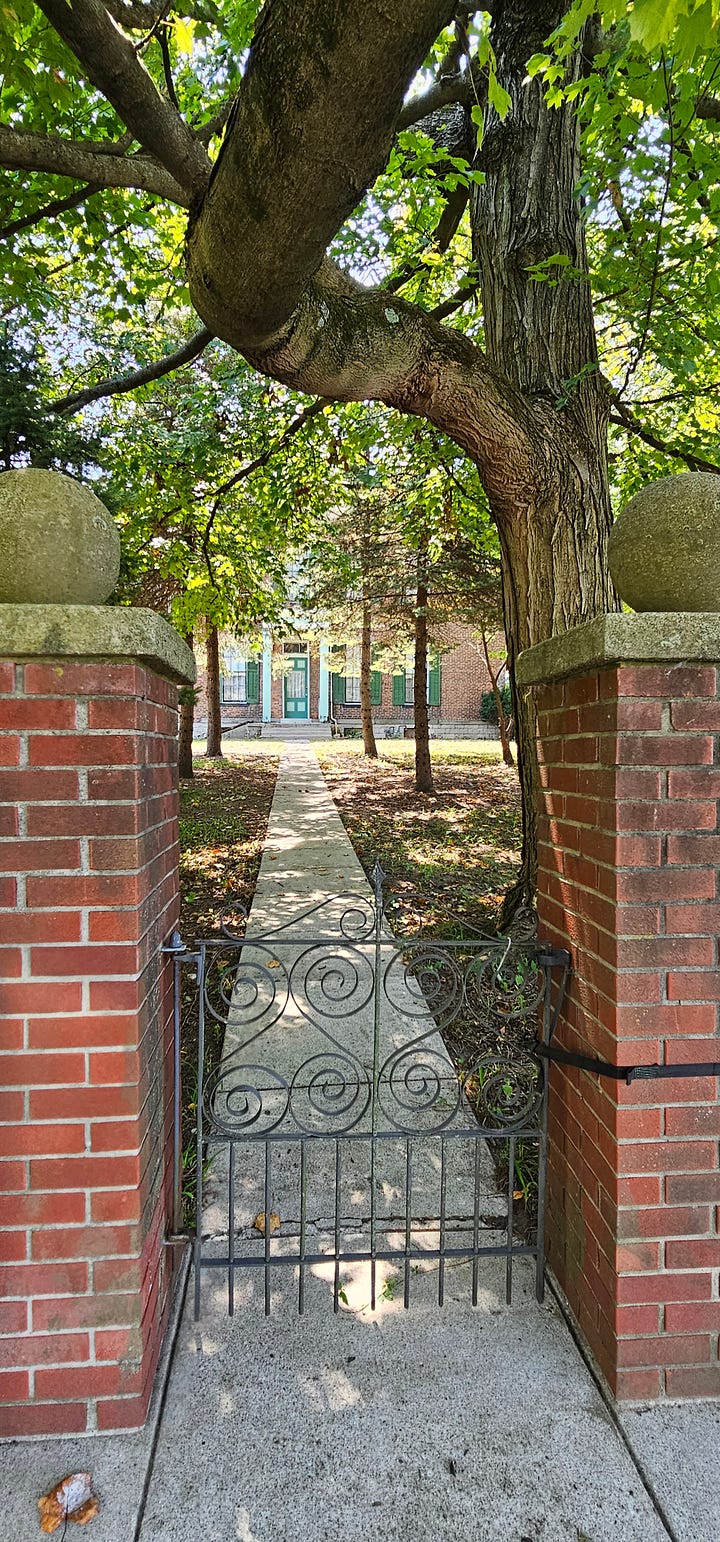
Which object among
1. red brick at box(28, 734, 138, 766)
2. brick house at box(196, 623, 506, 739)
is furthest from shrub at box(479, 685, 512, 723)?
red brick at box(28, 734, 138, 766)

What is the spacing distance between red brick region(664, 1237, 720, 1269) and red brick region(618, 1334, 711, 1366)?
0.17 m

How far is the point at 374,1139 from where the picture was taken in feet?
6.72

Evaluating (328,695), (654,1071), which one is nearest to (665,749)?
(654,1071)

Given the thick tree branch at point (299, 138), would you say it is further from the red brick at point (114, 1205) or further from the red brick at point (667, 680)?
the red brick at point (114, 1205)

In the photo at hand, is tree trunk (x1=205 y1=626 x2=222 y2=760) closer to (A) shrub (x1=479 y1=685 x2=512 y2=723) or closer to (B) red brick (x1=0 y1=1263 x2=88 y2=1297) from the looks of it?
(B) red brick (x1=0 y1=1263 x2=88 y2=1297)

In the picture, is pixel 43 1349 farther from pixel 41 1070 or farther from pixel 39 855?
pixel 39 855

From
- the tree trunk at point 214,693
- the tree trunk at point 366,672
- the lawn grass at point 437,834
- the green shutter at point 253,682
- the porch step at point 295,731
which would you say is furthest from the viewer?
the green shutter at point 253,682

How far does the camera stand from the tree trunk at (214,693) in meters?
14.1

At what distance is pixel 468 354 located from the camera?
334 cm

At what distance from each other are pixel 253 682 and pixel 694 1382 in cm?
A: 2907

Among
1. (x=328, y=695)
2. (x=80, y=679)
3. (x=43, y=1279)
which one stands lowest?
(x=43, y=1279)

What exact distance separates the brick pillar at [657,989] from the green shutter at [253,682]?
28580 millimetres

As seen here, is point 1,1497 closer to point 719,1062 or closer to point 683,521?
point 719,1062

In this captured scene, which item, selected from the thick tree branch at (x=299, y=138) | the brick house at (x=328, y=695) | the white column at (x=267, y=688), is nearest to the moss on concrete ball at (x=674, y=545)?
the thick tree branch at (x=299, y=138)
